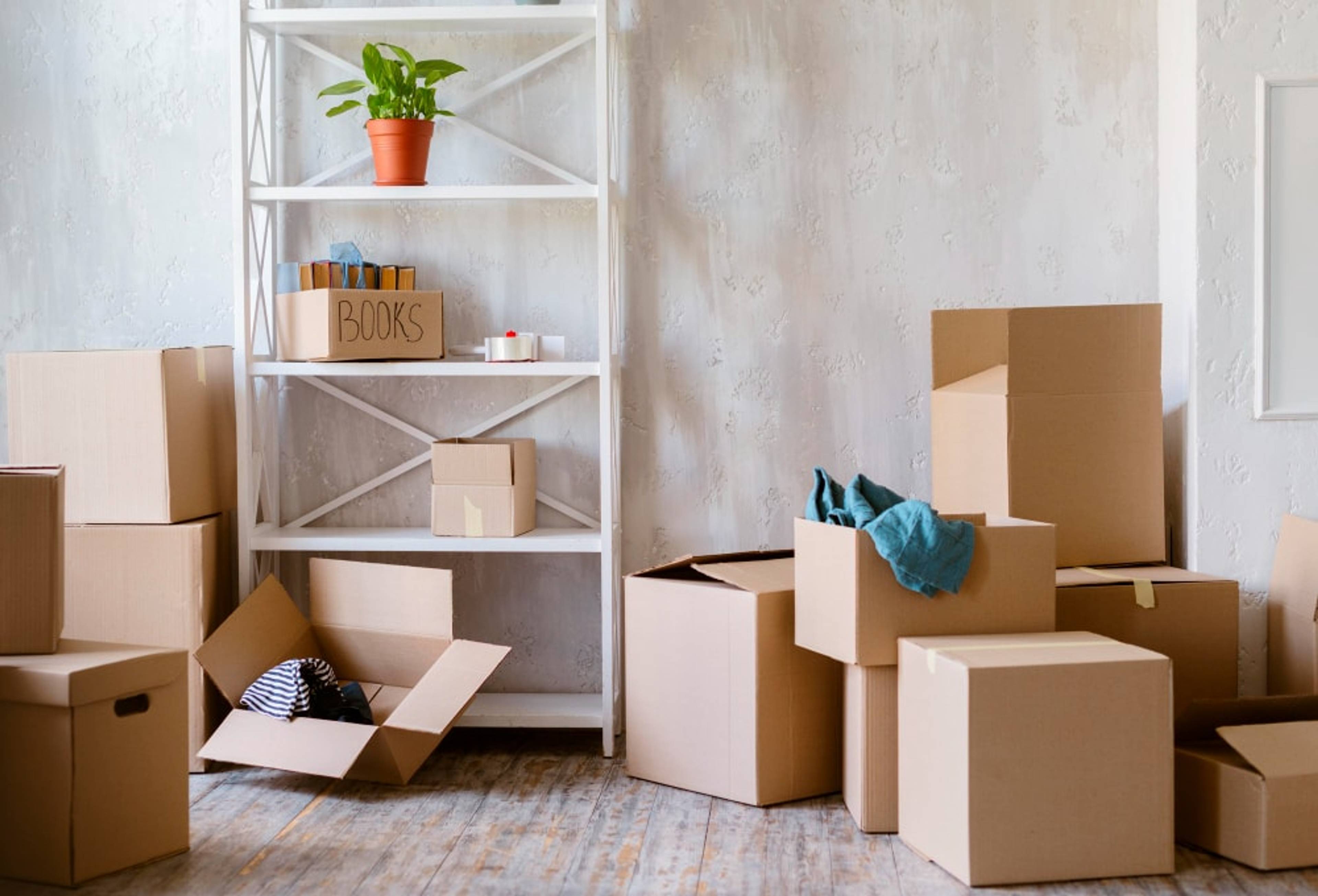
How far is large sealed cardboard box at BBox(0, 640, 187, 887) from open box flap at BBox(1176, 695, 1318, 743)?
203 cm

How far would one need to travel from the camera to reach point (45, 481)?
2434 mm

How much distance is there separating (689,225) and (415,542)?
1080 millimetres

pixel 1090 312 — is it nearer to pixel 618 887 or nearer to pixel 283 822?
pixel 618 887

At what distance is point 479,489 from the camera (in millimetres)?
3143

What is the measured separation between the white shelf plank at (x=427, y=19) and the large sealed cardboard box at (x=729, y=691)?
4.52ft

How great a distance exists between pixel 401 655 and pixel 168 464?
2.36 ft

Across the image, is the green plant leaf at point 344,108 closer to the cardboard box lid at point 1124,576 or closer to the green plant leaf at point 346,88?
the green plant leaf at point 346,88

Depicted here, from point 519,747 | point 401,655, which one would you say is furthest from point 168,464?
point 519,747

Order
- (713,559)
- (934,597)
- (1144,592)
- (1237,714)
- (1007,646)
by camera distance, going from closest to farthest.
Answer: (1007,646) → (934,597) → (1237,714) → (1144,592) → (713,559)

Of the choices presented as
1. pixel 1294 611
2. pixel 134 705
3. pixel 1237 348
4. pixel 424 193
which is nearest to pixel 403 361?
pixel 424 193

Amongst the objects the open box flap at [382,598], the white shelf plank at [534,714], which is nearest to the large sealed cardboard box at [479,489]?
the open box flap at [382,598]

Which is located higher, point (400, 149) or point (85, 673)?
point (400, 149)

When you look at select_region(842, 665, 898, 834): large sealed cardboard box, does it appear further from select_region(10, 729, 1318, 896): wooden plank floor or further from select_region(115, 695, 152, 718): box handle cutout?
select_region(115, 695, 152, 718): box handle cutout

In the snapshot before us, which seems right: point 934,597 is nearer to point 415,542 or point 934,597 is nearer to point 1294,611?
point 1294,611
